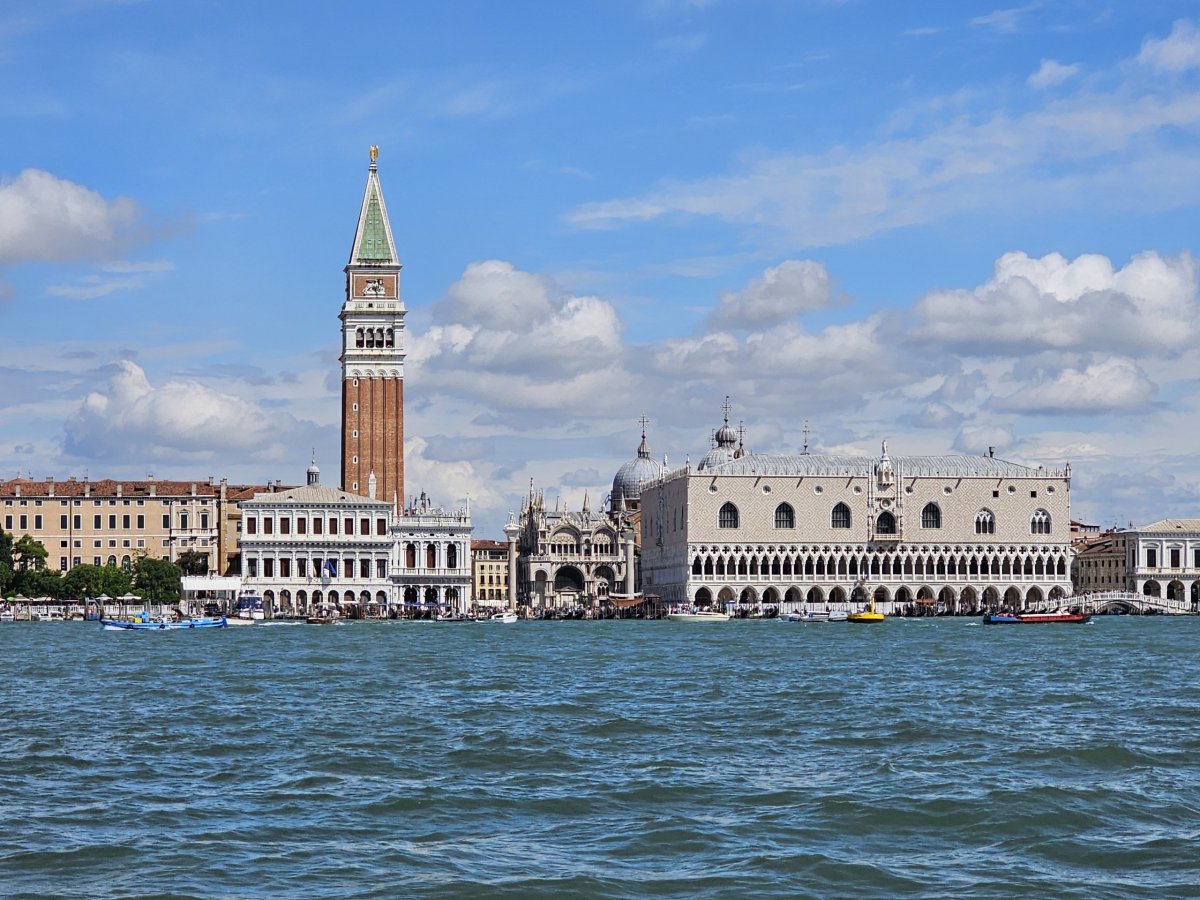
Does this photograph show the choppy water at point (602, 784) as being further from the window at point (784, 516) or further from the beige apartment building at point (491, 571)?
the beige apartment building at point (491, 571)

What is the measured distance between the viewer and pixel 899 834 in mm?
15289

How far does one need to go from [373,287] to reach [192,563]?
18.3 meters

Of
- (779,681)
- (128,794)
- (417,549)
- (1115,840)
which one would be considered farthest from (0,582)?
(1115,840)

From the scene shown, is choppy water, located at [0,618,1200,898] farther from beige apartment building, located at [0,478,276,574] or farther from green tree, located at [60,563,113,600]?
beige apartment building, located at [0,478,276,574]

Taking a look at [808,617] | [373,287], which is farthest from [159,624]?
[373,287]

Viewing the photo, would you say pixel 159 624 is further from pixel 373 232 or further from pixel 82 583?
pixel 373 232

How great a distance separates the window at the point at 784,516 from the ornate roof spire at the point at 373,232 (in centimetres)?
2543

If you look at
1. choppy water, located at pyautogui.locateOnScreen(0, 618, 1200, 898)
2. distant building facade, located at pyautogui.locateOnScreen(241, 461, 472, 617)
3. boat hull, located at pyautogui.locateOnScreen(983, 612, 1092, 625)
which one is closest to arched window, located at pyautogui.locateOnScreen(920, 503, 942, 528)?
boat hull, located at pyautogui.locateOnScreen(983, 612, 1092, 625)

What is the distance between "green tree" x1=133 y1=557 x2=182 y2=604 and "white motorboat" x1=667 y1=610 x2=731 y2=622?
78.9ft

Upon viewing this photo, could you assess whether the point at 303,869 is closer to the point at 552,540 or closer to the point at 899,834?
the point at 899,834

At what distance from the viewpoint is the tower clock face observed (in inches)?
4011

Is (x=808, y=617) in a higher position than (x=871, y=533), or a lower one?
lower

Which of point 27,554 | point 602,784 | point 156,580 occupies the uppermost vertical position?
point 27,554

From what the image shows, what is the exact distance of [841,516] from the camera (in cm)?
9881
